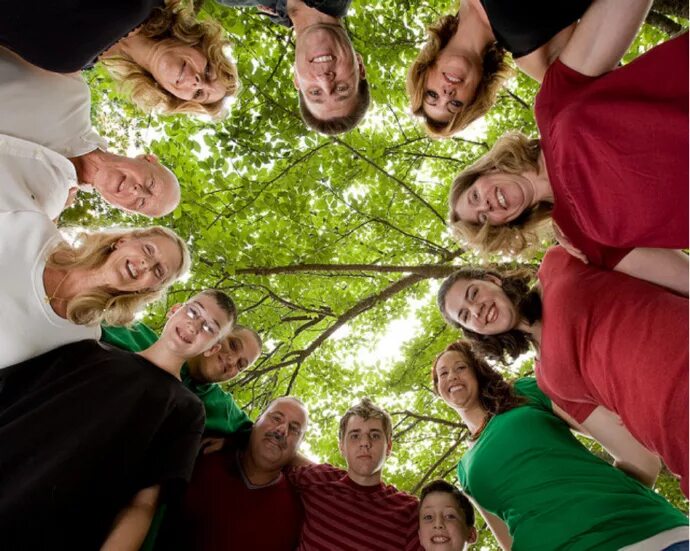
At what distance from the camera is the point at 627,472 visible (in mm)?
2738

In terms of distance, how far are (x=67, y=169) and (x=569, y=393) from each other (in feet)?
9.57

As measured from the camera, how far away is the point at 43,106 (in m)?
2.62

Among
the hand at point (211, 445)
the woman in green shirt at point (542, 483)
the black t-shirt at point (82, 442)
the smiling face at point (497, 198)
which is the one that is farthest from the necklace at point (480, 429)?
the black t-shirt at point (82, 442)

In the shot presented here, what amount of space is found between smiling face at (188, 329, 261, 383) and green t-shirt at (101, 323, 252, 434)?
0.24 feet

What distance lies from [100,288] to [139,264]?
9.8 inches

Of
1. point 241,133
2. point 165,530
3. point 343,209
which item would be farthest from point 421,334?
point 165,530

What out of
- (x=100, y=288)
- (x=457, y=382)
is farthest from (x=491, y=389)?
(x=100, y=288)

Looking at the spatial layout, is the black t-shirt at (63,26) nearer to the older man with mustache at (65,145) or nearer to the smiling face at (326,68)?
the older man with mustache at (65,145)

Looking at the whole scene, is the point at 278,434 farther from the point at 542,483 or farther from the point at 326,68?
the point at 326,68

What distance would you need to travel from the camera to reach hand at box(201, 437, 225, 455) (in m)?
3.22

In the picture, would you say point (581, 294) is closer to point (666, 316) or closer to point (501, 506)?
point (666, 316)

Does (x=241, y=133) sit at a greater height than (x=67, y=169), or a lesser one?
lesser

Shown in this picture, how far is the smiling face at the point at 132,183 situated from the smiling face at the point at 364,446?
2.06 m

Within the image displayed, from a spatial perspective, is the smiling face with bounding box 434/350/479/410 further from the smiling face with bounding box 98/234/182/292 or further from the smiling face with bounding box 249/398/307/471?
the smiling face with bounding box 98/234/182/292
